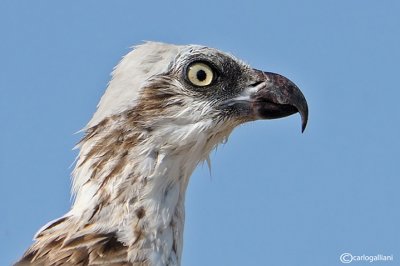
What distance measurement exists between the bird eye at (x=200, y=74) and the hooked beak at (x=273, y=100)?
311 millimetres

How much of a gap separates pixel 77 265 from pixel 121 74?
205 centimetres

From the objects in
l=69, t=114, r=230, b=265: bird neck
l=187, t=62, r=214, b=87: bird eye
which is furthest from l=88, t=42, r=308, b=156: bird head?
l=69, t=114, r=230, b=265: bird neck

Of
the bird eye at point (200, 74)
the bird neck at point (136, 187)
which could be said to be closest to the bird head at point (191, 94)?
the bird eye at point (200, 74)

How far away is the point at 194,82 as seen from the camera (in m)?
10.5

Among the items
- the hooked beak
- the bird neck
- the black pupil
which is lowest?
the bird neck

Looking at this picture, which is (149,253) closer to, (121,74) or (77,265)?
(77,265)

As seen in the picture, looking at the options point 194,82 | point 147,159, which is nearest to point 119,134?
point 147,159

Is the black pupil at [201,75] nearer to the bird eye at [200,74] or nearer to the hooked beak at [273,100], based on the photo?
the bird eye at [200,74]

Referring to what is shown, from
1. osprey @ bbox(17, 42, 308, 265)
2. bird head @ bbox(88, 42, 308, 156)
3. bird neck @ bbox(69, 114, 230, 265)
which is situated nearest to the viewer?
osprey @ bbox(17, 42, 308, 265)

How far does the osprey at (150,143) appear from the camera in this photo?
958cm

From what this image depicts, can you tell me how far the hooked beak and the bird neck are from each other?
0.69m

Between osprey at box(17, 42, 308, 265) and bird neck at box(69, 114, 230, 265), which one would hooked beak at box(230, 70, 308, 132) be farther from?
bird neck at box(69, 114, 230, 265)

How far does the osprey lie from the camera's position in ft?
31.4

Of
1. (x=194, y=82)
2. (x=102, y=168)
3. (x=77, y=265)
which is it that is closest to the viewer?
(x=77, y=265)
